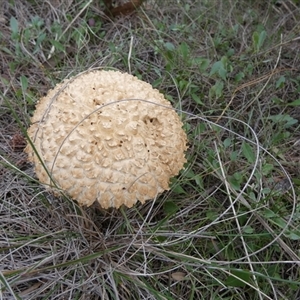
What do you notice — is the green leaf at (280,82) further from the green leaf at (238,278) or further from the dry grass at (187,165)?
the green leaf at (238,278)

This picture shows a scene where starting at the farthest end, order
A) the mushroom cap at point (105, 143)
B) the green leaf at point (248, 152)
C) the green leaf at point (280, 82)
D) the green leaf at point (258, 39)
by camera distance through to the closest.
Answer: the green leaf at point (258, 39) < the green leaf at point (280, 82) < the green leaf at point (248, 152) < the mushroom cap at point (105, 143)

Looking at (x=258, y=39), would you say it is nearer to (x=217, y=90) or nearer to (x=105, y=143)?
(x=217, y=90)

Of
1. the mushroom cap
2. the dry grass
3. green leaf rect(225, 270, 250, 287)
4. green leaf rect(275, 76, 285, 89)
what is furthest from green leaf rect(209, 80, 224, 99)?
green leaf rect(225, 270, 250, 287)

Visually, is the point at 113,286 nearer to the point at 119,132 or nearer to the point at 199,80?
the point at 119,132

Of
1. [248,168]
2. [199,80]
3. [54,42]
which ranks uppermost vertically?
[54,42]

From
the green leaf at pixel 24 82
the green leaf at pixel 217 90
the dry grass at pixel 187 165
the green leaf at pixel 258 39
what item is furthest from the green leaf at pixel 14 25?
the green leaf at pixel 258 39

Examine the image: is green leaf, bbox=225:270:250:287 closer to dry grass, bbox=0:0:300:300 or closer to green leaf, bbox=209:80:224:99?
dry grass, bbox=0:0:300:300

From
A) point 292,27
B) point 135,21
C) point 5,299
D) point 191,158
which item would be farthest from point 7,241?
point 292,27

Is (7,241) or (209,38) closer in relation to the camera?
(7,241)
